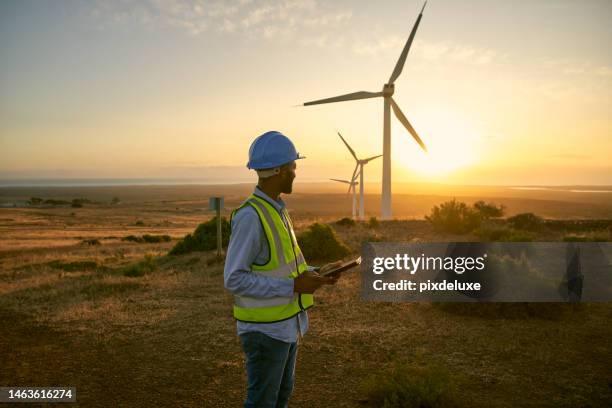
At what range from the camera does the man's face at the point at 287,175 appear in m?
3.47

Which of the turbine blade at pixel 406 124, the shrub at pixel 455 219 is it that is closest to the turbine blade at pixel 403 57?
the turbine blade at pixel 406 124

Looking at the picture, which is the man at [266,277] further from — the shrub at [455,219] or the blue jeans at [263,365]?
the shrub at [455,219]

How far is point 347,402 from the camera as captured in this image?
5711 mm

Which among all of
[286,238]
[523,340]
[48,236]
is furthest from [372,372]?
[48,236]

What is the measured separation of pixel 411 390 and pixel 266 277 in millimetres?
3225

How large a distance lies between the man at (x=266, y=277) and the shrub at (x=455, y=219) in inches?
888

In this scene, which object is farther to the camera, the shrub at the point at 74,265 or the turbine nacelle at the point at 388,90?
the turbine nacelle at the point at 388,90

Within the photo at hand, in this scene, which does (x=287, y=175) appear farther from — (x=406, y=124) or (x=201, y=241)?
(x=406, y=124)

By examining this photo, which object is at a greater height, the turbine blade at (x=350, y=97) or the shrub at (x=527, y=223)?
the turbine blade at (x=350, y=97)

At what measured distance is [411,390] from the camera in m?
5.44

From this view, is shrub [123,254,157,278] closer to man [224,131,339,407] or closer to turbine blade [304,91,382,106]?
man [224,131,339,407]

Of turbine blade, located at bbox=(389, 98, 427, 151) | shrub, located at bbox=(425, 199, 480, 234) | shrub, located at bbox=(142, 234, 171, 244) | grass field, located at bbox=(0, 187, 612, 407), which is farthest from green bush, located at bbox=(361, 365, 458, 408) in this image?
shrub, located at bbox=(142, 234, 171, 244)

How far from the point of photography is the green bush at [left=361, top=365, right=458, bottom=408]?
5316 mm

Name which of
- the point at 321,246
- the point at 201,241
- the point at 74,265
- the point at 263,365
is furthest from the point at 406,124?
the point at 263,365
